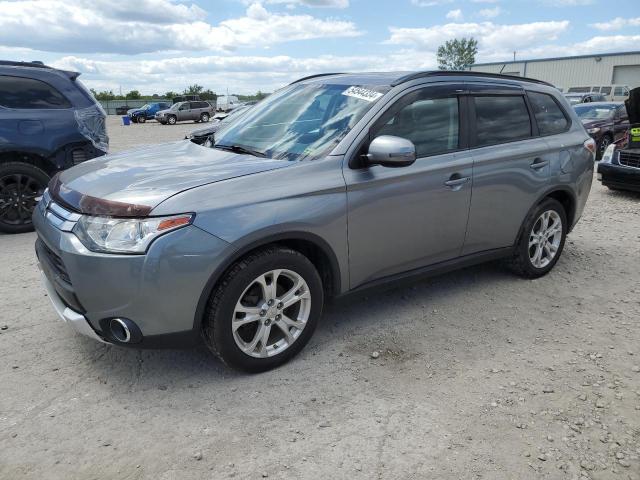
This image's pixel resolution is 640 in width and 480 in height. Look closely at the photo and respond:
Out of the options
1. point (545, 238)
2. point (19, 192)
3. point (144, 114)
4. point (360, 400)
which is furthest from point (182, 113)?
point (360, 400)

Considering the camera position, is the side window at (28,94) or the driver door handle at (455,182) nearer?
the driver door handle at (455,182)

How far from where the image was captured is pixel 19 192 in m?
6.27

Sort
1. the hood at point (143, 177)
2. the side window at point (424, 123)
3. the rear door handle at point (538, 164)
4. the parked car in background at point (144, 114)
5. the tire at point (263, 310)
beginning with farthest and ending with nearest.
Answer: the parked car in background at point (144, 114) → the rear door handle at point (538, 164) → the side window at point (424, 123) → the tire at point (263, 310) → the hood at point (143, 177)

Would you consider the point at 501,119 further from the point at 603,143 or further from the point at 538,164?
the point at 603,143

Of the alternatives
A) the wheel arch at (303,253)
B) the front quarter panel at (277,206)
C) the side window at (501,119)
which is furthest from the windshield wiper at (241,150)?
the side window at (501,119)

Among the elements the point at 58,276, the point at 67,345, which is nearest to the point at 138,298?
the point at 58,276

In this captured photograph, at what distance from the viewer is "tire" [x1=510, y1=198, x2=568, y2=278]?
4.52m

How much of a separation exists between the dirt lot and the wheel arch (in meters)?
0.20

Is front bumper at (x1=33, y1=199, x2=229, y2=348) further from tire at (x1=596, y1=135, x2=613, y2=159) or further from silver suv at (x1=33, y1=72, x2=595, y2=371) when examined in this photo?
tire at (x1=596, y1=135, x2=613, y2=159)

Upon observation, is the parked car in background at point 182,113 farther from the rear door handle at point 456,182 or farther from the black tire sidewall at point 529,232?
the rear door handle at point 456,182

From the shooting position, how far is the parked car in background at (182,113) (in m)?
38.2

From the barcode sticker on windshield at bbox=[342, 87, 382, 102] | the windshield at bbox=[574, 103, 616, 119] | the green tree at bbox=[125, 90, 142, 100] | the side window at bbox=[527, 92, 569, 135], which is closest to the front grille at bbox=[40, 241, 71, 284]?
the barcode sticker on windshield at bbox=[342, 87, 382, 102]

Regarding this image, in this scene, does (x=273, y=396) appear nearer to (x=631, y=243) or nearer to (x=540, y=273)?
(x=540, y=273)

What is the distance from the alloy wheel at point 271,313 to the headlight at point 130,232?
56cm
